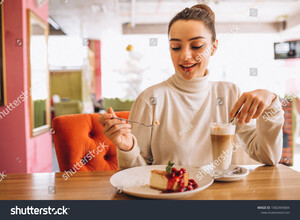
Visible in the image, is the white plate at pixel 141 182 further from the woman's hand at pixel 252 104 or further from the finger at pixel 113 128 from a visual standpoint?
the woman's hand at pixel 252 104

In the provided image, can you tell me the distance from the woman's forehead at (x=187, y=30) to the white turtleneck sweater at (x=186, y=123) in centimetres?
25

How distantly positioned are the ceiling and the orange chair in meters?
5.39

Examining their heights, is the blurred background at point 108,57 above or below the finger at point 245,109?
above

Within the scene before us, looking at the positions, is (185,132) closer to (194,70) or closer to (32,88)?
(194,70)

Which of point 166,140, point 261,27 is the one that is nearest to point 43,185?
point 166,140

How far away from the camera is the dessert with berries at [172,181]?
81 centimetres

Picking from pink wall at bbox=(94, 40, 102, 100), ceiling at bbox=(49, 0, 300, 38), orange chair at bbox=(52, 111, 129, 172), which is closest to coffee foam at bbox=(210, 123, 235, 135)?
orange chair at bbox=(52, 111, 129, 172)

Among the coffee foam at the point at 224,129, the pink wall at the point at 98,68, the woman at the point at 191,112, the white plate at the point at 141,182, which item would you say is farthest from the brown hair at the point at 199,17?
the pink wall at the point at 98,68

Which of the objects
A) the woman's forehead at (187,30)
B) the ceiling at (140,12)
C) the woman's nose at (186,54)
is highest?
the ceiling at (140,12)

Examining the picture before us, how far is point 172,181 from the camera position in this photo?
82cm

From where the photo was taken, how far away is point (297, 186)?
866 mm

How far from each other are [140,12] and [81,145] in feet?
23.8

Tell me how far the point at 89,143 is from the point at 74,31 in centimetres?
857
